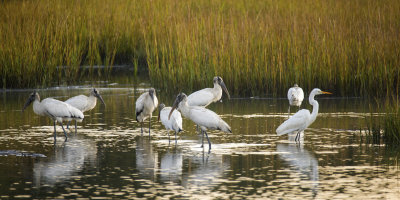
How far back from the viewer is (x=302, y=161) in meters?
9.39

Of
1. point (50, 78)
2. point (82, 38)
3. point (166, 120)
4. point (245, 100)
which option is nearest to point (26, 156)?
point (166, 120)

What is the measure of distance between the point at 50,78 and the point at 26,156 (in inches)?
350

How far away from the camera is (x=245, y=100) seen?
16203 millimetres

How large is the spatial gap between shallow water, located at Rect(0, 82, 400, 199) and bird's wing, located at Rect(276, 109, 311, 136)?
7.6 inches

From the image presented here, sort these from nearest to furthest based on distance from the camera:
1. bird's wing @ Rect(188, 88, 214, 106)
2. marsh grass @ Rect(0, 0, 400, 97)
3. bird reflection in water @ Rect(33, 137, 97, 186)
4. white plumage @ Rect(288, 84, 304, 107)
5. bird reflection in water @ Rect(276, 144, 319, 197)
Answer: bird reflection in water @ Rect(276, 144, 319, 197)
bird reflection in water @ Rect(33, 137, 97, 186)
bird's wing @ Rect(188, 88, 214, 106)
white plumage @ Rect(288, 84, 304, 107)
marsh grass @ Rect(0, 0, 400, 97)

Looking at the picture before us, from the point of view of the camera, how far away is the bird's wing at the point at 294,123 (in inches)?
437

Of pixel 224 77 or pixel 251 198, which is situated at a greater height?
pixel 224 77

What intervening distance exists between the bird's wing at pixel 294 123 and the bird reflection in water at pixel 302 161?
0.40 m

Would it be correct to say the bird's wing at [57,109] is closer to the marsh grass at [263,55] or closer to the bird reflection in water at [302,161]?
the bird reflection in water at [302,161]

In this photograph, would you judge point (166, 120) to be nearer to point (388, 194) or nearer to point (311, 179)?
point (311, 179)

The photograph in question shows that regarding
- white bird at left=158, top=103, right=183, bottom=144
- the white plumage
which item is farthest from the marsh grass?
white bird at left=158, top=103, right=183, bottom=144

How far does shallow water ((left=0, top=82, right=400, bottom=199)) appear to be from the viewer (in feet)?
25.3

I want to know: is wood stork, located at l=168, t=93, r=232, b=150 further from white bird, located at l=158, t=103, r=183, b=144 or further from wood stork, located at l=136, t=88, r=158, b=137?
wood stork, located at l=136, t=88, r=158, b=137

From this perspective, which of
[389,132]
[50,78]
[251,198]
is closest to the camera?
[251,198]
